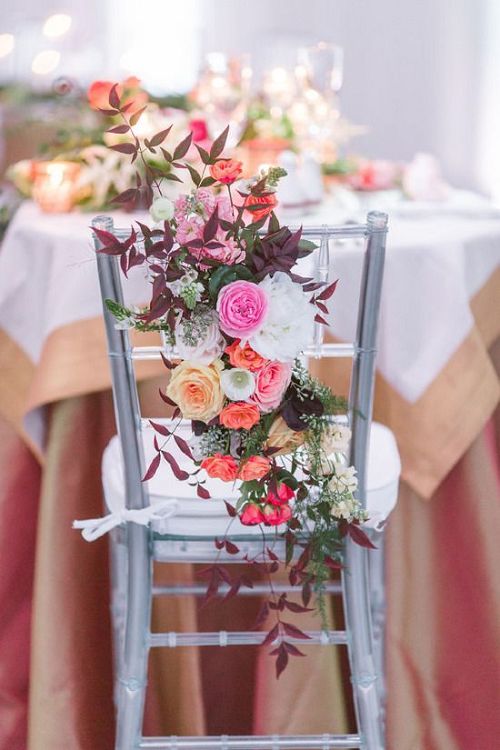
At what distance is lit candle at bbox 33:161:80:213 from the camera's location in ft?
5.11

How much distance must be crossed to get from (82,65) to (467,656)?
134 inches

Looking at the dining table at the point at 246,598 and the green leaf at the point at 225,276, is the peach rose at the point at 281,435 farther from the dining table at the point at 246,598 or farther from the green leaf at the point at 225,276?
the dining table at the point at 246,598

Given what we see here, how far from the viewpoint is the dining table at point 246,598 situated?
1266mm

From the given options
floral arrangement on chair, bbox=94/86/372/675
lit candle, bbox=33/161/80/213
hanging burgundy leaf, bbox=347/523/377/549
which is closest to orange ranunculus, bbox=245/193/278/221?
floral arrangement on chair, bbox=94/86/372/675

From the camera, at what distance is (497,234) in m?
1.37

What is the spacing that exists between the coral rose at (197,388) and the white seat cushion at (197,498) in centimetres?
15

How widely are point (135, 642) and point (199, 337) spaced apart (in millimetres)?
474

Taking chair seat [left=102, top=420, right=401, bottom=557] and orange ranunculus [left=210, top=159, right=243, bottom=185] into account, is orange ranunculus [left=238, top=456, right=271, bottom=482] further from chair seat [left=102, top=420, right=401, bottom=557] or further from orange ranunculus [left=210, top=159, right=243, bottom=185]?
orange ranunculus [left=210, top=159, right=243, bottom=185]

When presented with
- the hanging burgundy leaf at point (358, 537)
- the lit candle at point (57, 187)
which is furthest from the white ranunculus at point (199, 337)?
the lit candle at point (57, 187)

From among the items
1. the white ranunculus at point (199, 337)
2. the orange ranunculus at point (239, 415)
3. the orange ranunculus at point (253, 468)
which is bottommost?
the orange ranunculus at point (253, 468)

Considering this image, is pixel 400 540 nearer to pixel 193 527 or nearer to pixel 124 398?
pixel 193 527

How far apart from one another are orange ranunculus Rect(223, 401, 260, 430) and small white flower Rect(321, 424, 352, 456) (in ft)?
0.29

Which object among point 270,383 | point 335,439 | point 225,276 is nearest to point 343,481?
point 335,439

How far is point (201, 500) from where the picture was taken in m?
1.05
